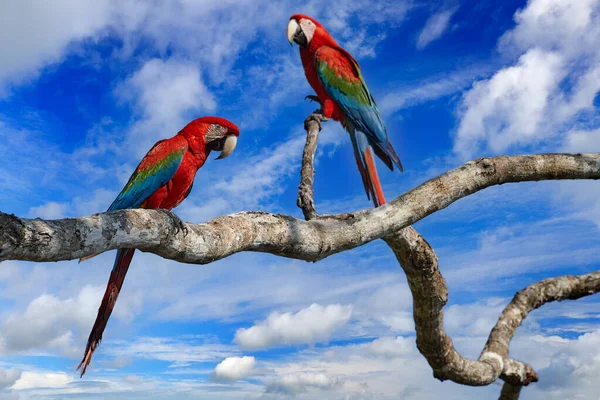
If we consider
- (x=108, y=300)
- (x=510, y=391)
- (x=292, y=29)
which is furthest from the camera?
(x=292, y=29)

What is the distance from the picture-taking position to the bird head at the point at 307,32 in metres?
5.35

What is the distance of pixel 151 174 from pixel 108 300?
3.23ft

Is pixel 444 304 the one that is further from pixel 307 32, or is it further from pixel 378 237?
pixel 307 32

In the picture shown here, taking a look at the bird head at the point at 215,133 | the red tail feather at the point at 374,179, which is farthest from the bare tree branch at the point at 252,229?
the bird head at the point at 215,133

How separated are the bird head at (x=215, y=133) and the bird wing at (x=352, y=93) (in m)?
1.22

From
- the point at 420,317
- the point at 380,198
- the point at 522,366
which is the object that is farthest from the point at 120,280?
the point at 522,366

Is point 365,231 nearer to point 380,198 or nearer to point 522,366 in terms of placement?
point 380,198

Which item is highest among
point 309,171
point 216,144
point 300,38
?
point 300,38

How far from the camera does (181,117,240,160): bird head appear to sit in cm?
412

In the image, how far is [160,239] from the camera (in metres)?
2.09

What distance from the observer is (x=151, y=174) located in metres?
3.81

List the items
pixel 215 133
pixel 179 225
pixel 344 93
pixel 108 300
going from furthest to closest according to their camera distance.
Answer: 1. pixel 344 93
2. pixel 215 133
3. pixel 108 300
4. pixel 179 225

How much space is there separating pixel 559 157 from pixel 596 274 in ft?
6.01

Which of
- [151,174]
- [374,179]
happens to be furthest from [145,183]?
[374,179]
